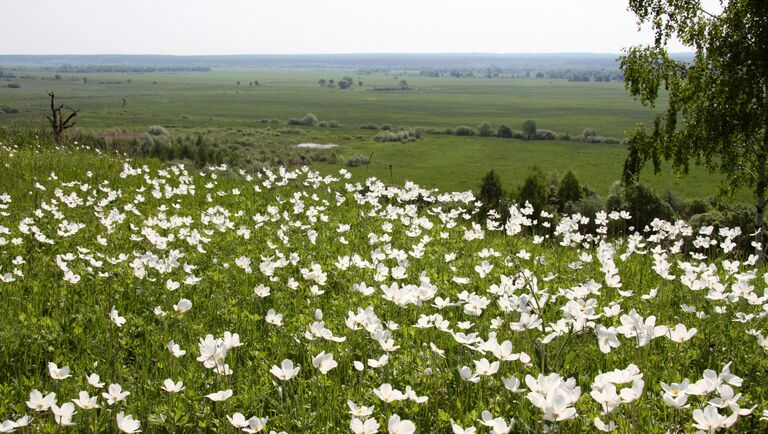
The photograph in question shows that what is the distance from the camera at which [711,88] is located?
1262 centimetres

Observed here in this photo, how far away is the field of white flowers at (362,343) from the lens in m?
3.54

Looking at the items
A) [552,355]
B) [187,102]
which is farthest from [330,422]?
[187,102]

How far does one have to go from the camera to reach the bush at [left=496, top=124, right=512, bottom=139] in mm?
118375

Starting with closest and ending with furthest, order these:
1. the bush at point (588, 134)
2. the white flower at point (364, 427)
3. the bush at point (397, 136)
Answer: the white flower at point (364, 427), the bush at point (397, 136), the bush at point (588, 134)

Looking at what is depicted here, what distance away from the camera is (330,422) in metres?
3.83

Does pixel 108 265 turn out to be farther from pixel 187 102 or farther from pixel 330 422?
pixel 187 102

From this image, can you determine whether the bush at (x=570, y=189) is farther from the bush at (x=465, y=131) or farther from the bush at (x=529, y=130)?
the bush at (x=465, y=131)

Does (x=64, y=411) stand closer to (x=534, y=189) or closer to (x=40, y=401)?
(x=40, y=401)

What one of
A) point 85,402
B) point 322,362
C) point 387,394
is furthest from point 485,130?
point 85,402

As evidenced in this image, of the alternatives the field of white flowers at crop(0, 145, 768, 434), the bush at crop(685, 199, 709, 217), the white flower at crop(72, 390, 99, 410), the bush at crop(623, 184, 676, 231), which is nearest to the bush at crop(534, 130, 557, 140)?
the bush at crop(685, 199, 709, 217)

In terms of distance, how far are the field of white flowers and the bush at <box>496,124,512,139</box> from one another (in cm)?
11234

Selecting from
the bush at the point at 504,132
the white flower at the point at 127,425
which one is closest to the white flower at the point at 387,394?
the white flower at the point at 127,425

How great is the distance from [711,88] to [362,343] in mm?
10940

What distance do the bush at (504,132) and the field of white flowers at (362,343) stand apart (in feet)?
369
